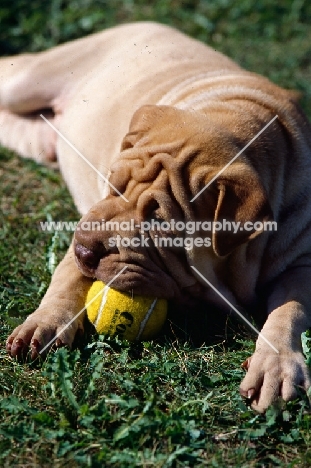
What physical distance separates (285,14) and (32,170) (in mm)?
3155

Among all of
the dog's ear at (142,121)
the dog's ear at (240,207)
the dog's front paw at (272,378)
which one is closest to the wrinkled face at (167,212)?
the dog's ear at (240,207)

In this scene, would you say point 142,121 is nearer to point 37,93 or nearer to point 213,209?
point 213,209

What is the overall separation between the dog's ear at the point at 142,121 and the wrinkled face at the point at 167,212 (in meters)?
0.11

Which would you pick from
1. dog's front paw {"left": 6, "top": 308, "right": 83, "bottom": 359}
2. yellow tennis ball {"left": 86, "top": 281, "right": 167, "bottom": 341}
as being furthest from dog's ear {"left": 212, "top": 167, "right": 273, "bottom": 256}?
dog's front paw {"left": 6, "top": 308, "right": 83, "bottom": 359}

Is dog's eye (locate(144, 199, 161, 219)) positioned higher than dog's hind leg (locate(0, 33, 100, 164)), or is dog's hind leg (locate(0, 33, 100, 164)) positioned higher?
dog's eye (locate(144, 199, 161, 219))

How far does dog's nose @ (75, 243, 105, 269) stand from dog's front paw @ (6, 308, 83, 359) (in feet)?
0.78

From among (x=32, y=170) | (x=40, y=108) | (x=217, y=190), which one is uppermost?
(x=217, y=190)

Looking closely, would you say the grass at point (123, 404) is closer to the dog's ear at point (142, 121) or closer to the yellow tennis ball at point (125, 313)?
the yellow tennis ball at point (125, 313)

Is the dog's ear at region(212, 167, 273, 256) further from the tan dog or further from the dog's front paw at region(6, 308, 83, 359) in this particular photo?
the dog's front paw at region(6, 308, 83, 359)

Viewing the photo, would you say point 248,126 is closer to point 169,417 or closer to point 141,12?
point 169,417

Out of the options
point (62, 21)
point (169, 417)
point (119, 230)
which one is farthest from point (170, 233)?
point (62, 21)

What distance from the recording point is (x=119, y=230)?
10.3 ft

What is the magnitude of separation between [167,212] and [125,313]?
1.46 feet

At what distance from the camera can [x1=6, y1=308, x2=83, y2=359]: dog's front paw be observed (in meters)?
3.12
